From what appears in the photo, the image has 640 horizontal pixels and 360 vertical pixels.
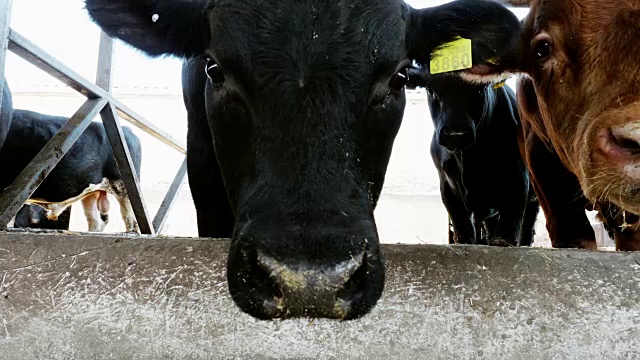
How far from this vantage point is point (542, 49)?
336cm

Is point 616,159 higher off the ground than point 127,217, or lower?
higher

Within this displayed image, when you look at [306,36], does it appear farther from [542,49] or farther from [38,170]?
[38,170]

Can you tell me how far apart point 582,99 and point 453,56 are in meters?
0.79

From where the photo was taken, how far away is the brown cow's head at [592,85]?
2543 mm

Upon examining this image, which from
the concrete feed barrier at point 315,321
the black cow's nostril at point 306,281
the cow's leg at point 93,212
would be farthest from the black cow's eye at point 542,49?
the cow's leg at point 93,212

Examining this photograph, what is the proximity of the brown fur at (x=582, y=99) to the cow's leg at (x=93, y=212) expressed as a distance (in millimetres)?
10792

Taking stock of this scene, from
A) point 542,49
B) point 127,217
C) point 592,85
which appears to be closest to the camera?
point 592,85

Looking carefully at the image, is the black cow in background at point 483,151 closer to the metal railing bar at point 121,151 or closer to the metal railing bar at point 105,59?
the metal railing bar at point 121,151

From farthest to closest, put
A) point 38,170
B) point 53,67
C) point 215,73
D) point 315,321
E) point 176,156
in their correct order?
point 176,156
point 53,67
point 38,170
point 215,73
point 315,321

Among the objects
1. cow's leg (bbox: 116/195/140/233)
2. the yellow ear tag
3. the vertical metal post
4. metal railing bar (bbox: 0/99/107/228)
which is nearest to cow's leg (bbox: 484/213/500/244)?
the yellow ear tag

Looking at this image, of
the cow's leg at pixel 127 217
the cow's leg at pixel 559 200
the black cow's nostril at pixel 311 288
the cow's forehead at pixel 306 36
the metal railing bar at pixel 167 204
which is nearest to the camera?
the black cow's nostril at pixel 311 288

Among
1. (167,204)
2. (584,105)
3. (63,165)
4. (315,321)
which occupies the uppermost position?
(584,105)

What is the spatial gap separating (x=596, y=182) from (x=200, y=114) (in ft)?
6.94

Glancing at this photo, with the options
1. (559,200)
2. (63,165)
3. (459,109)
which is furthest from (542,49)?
(63,165)
